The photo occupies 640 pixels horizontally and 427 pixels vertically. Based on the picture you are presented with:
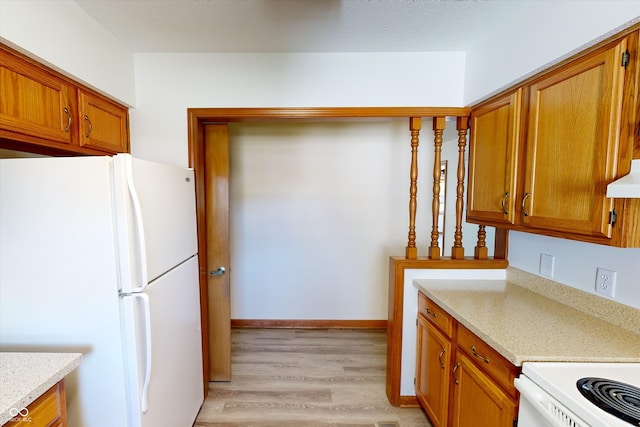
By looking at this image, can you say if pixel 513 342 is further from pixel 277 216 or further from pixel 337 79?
pixel 277 216

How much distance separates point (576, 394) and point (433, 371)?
996mm

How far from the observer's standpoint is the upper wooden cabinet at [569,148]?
1.05 m

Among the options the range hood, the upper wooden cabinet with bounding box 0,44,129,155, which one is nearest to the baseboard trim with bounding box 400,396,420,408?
the range hood

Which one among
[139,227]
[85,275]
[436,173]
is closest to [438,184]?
[436,173]

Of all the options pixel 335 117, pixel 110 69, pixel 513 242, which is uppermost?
pixel 110 69

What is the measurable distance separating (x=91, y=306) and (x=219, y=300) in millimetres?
1129

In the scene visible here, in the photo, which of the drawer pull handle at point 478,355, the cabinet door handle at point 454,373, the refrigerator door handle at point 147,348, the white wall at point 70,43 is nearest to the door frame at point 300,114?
the white wall at point 70,43

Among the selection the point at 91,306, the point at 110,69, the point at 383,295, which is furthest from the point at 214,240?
the point at 383,295

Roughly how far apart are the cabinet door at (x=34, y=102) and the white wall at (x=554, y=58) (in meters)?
2.38

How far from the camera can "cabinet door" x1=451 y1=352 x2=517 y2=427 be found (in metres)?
1.19

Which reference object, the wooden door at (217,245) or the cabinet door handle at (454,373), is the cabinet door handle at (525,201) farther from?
the wooden door at (217,245)

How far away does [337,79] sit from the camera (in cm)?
202

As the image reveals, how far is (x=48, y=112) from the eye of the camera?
138 centimetres

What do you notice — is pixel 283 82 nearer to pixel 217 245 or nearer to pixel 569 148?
pixel 217 245
